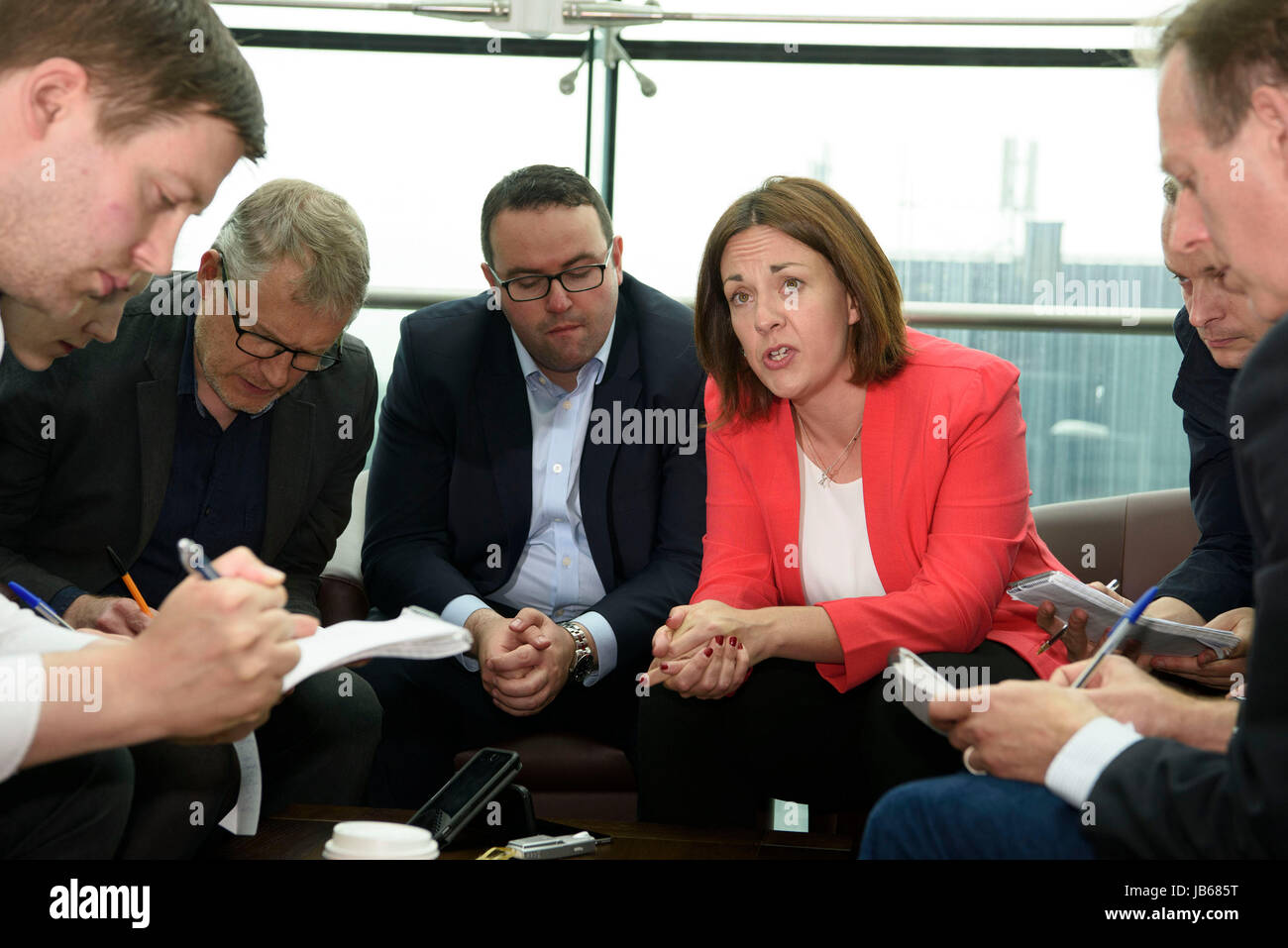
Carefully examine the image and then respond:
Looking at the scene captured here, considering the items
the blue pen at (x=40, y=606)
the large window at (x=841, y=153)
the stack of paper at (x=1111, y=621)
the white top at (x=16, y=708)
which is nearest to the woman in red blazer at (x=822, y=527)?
the stack of paper at (x=1111, y=621)

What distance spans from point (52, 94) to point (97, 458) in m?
0.92

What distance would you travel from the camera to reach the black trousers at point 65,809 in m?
1.37

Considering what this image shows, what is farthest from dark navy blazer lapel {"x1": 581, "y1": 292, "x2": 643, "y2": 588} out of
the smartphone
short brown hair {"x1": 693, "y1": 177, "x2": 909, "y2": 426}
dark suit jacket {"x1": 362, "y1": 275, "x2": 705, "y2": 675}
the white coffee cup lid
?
the white coffee cup lid

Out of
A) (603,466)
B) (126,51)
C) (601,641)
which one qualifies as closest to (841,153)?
(603,466)

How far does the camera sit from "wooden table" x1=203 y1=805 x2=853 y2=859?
153 cm

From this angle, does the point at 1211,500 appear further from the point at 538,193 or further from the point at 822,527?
the point at 538,193

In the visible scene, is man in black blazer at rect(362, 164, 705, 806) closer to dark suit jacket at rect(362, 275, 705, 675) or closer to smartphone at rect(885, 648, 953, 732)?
dark suit jacket at rect(362, 275, 705, 675)

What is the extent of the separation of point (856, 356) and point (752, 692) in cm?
63

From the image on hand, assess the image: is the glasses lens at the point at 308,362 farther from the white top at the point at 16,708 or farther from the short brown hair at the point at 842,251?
the white top at the point at 16,708

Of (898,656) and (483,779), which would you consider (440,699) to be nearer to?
(483,779)

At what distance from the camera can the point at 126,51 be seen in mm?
1291

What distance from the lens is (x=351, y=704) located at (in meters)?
2.07

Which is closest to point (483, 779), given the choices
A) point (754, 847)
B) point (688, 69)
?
point (754, 847)

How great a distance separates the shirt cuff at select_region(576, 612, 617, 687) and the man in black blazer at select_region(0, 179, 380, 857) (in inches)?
17.7
